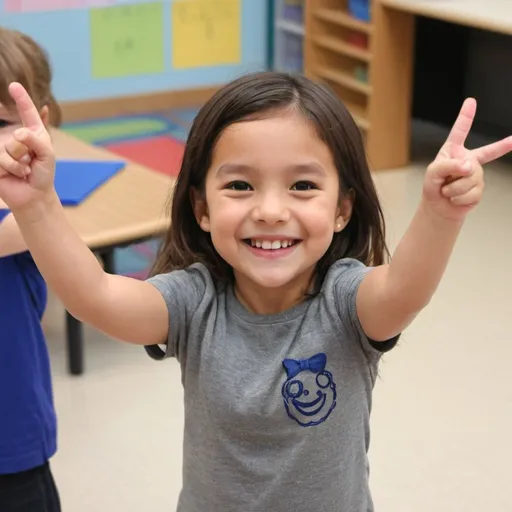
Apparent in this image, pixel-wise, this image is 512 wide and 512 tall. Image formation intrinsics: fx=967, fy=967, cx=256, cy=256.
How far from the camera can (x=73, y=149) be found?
293cm

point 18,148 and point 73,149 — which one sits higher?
point 18,148

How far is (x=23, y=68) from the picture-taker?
1.50 metres

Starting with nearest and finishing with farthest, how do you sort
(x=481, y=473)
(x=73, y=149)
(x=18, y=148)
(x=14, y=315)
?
(x=18, y=148), (x=14, y=315), (x=481, y=473), (x=73, y=149)

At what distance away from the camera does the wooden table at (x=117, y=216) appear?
2.35 metres

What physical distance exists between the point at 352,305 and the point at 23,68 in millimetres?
753

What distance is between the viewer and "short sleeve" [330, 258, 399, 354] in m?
1.01

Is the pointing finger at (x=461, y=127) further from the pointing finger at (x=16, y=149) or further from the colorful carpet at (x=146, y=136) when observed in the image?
the colorful carpet at (x=146, y=136)

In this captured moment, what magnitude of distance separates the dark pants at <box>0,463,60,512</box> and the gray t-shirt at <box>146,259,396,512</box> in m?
0.48

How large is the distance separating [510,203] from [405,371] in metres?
1.37

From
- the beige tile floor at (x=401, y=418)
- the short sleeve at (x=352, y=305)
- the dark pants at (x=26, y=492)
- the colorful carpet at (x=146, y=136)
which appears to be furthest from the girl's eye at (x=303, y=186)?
the colorful carpet at (x=146, y=136)

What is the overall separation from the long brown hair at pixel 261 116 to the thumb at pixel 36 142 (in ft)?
0.68

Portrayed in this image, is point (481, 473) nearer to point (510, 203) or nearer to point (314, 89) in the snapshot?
point (314, 89)

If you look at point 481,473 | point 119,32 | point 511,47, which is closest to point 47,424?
point 481,473

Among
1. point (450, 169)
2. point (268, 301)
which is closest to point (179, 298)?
point (268, 301)
